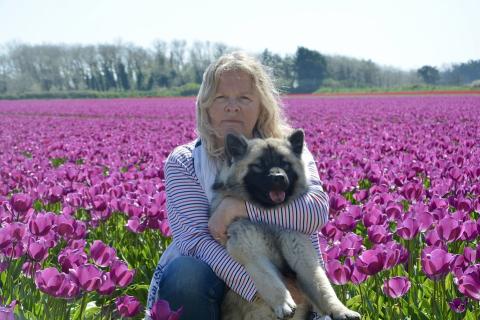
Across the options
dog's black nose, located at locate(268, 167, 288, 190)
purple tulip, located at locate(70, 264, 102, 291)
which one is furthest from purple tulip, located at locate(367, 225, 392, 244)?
purple tulip, located at locate(70, 264, 102, 291)

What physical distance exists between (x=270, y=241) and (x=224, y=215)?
0.28 meters

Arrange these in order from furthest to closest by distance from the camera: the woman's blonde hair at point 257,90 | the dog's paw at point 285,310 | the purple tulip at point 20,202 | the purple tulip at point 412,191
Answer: the purple tulip at point 412,191 < the purple tulip at point 20,202 < the woman's blonde hair at point 257,90 < the dog's paw at point 285,310

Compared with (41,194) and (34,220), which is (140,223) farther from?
(41,194)

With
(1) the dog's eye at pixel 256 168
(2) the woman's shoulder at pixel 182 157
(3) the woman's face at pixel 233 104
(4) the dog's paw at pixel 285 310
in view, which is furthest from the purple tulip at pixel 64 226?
(4) the dog's paw at pixel 285 310

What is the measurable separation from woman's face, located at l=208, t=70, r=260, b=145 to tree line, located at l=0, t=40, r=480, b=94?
7623cm

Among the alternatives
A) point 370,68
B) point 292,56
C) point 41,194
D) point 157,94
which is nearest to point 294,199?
point 41,194

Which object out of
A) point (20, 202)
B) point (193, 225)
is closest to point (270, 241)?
point (193, 225)

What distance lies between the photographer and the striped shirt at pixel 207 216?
286 cm

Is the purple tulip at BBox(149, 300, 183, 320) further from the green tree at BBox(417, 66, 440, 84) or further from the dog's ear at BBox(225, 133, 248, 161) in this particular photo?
the green tree at BBox(417, 66, 440, 84)

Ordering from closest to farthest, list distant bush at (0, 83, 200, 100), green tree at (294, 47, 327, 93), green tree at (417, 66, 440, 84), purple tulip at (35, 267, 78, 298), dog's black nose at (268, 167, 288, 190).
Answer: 1. purple tulip at (35, 267, 78, 298)
2. dog's black nose at (268, 167, 288, 190)
3. distant bush at (0, 83, 200, 100)
4. green tree at (294, 47, 327, 93)
5. green tree at (417, 66, 440, 84)

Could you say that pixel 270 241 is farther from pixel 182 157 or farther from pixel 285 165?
pixel 182 157

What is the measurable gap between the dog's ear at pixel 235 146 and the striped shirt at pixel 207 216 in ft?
0.91

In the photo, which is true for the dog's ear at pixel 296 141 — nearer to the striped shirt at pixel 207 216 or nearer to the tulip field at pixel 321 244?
the striped shirt at pixel 207 216

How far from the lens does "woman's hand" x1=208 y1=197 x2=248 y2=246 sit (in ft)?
9.57
